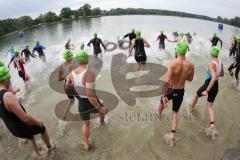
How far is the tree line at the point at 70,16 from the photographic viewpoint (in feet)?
260

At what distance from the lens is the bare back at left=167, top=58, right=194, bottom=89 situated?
548cm

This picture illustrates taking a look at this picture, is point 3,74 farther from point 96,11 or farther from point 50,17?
point 96,11

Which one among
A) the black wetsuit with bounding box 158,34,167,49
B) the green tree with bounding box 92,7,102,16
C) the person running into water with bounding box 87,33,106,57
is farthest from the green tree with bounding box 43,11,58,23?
the person running into water with bounding box 87,33,106,57

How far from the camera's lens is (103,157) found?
5.74 m

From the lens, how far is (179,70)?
5.52 m

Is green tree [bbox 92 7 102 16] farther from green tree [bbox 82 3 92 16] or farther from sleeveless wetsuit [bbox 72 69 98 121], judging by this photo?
sleeveless wetsuit [bbox 72 69 98 121]

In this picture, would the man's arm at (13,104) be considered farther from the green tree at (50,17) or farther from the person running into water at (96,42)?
the green tree at (50,17)

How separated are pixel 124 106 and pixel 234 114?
3.58 m

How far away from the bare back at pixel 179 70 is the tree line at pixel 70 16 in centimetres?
7405

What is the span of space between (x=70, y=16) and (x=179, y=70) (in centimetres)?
11948

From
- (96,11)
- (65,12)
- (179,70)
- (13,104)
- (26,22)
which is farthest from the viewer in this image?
(96,11)

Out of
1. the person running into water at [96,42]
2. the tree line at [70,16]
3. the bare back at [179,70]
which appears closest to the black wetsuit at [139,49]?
the person running into water at [96,42]

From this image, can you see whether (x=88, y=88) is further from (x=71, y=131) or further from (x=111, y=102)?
(x=111, y=102)

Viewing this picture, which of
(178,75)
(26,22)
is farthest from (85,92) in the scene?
(26,22)
